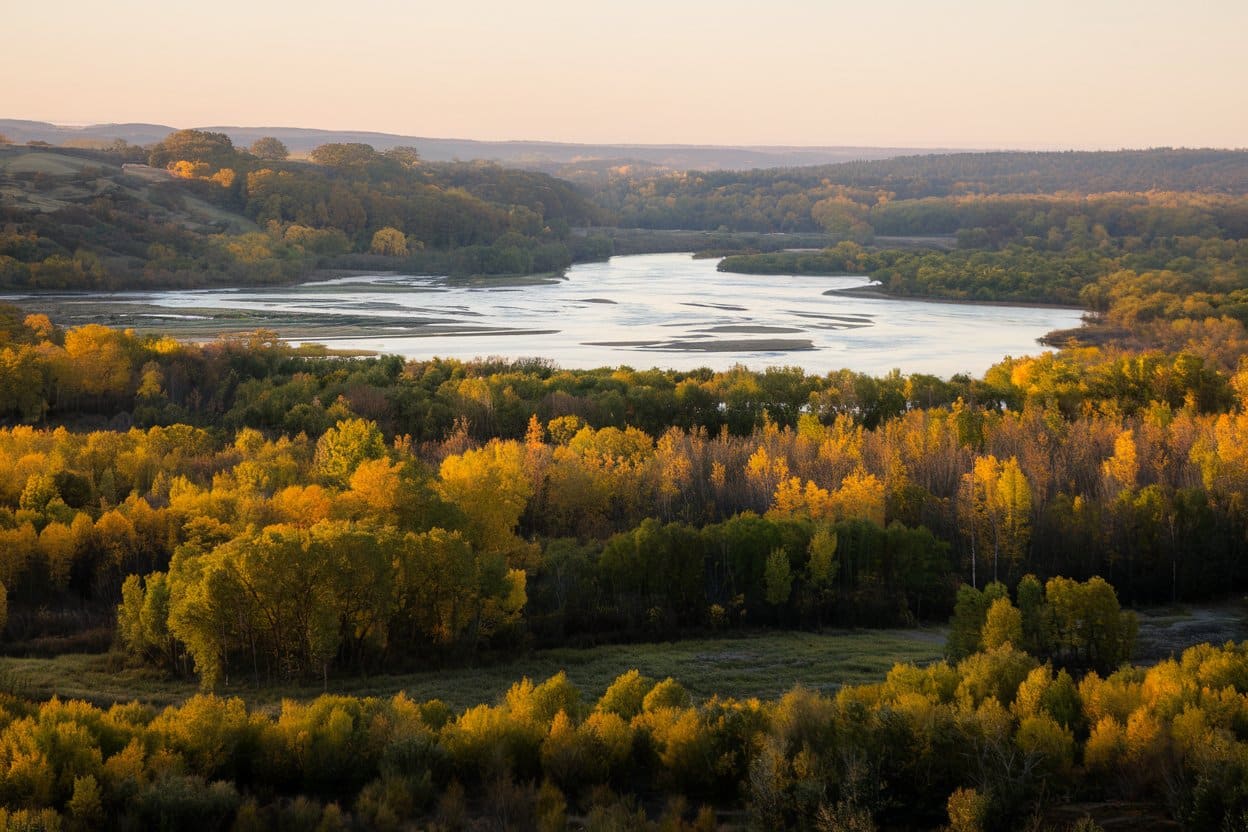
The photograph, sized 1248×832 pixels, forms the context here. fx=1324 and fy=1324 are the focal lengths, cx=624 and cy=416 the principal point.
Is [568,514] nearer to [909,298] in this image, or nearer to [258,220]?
[909,298]

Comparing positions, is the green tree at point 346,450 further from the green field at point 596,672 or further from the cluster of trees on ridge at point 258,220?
the cluster of trees on ridge at point 258,220

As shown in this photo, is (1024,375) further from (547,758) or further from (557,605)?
(547,758)

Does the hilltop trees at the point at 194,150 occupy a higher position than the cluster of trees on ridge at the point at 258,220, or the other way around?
the hilltop trees at the point at 194,150

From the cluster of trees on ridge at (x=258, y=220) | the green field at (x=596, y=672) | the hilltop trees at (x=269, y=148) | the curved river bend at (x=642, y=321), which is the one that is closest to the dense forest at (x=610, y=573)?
the green field at (x=596, y=672)

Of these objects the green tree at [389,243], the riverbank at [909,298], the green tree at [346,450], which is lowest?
the riverbank at [909,298]

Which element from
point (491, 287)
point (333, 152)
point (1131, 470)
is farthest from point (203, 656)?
point (333, 152)

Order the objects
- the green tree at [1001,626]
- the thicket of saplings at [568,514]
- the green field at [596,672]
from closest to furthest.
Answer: the green field at [596,672] < the green tree at [1001,626] < the thicket of saplings at [568,514]

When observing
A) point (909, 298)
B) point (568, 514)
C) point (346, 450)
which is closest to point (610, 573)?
point (568, 514)
